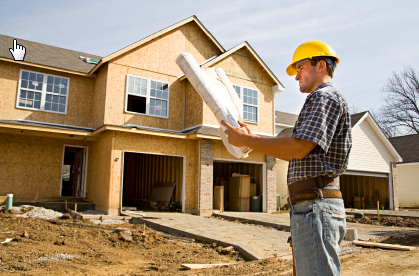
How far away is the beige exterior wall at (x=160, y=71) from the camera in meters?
15.0

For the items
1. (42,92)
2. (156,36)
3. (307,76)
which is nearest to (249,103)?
(156,36)

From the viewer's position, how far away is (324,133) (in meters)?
1.99

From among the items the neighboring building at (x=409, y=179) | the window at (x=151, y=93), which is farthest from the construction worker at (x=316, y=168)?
the neighboring building at (x=409, y=179)

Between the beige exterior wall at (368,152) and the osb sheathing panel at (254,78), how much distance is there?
22.7 ft

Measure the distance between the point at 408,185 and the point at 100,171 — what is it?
21703 mm

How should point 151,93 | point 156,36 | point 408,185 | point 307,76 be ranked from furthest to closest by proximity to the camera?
point 408,185, point 156,36, point 151,93, point 307,76

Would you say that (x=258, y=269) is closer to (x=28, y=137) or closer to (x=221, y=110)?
(x=221, y=110)

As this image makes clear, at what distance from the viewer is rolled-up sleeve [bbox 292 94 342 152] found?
198 cm

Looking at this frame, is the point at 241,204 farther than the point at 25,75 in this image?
Yes

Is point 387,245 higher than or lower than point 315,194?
lower

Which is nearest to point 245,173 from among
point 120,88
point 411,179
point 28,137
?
point 120,88

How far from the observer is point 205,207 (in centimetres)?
1488

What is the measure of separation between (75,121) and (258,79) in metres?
9.50

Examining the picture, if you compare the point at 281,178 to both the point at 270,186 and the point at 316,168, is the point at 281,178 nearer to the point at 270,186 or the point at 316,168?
the point at 270,186
